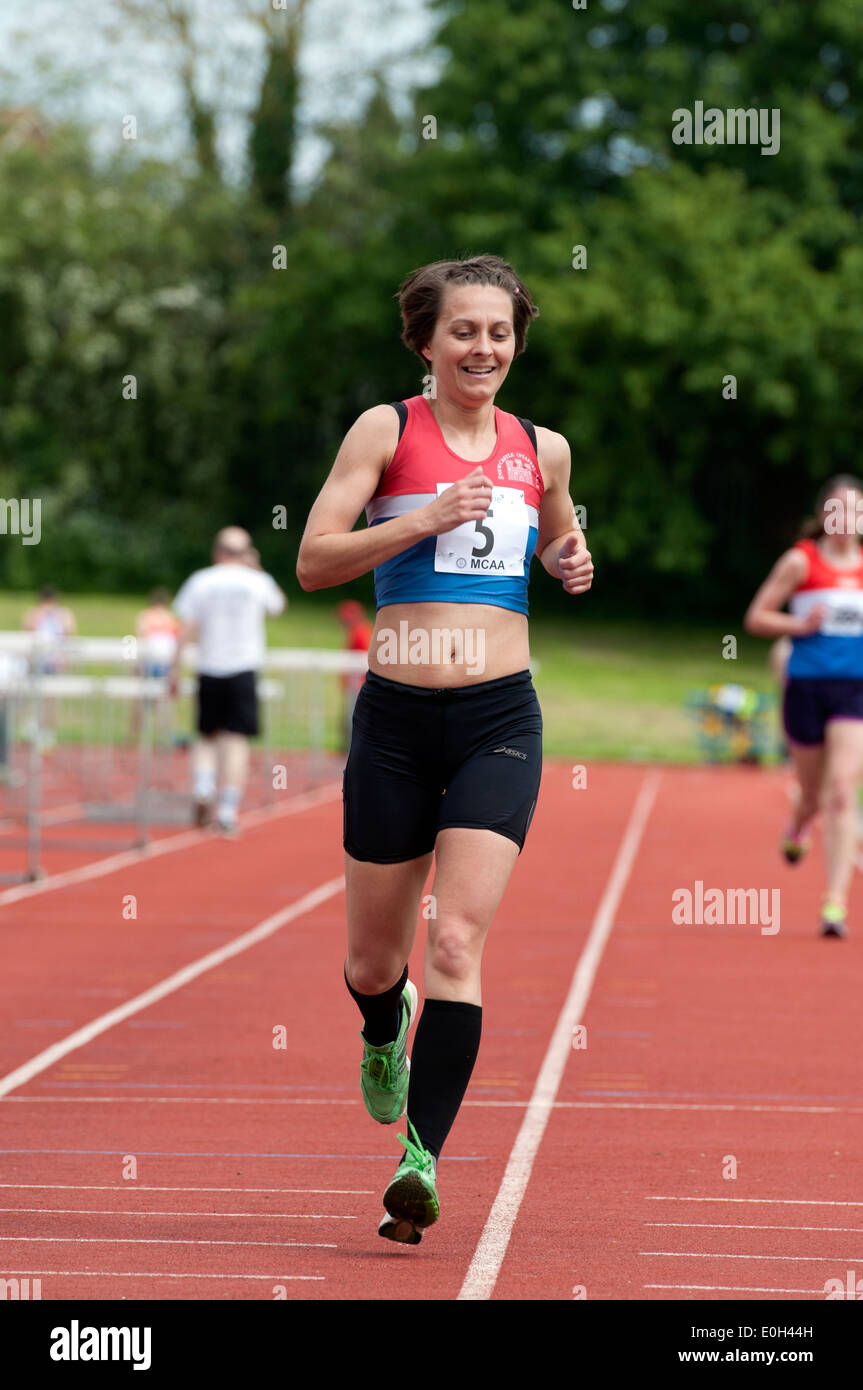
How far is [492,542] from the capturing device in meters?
4.51

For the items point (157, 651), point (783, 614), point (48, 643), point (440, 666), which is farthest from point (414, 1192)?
point (157, 651)

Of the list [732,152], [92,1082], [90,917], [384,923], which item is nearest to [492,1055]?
[92,1082]

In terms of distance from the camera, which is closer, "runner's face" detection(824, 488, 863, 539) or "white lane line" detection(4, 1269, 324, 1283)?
"white lane line" detection(4, 1269, 324, 1283)

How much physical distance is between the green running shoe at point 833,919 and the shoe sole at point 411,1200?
587 cm

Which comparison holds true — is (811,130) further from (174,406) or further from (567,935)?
(567,935)

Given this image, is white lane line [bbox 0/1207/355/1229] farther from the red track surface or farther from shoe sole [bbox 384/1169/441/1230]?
shoe sole [bbox 384/1169/441/1230]

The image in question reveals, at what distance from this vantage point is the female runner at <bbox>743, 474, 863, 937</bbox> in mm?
9602

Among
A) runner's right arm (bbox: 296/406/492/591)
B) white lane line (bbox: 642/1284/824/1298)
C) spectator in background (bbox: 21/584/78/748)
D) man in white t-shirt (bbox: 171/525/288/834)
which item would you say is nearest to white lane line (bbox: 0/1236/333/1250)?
white lane line (bbox: 642/1284/824/1298)

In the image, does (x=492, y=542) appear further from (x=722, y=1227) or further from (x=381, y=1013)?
(x=722, y=1227)

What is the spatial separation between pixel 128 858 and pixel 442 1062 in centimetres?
914

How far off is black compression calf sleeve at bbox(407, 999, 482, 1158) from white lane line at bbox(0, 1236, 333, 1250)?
1.21 feet

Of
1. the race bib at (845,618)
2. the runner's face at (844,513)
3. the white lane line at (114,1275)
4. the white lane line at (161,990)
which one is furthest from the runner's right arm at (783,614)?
the white lane line at (114,1275)

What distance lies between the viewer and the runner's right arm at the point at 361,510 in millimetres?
4238

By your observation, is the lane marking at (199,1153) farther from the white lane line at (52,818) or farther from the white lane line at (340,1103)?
the white lane line at (52,818)
